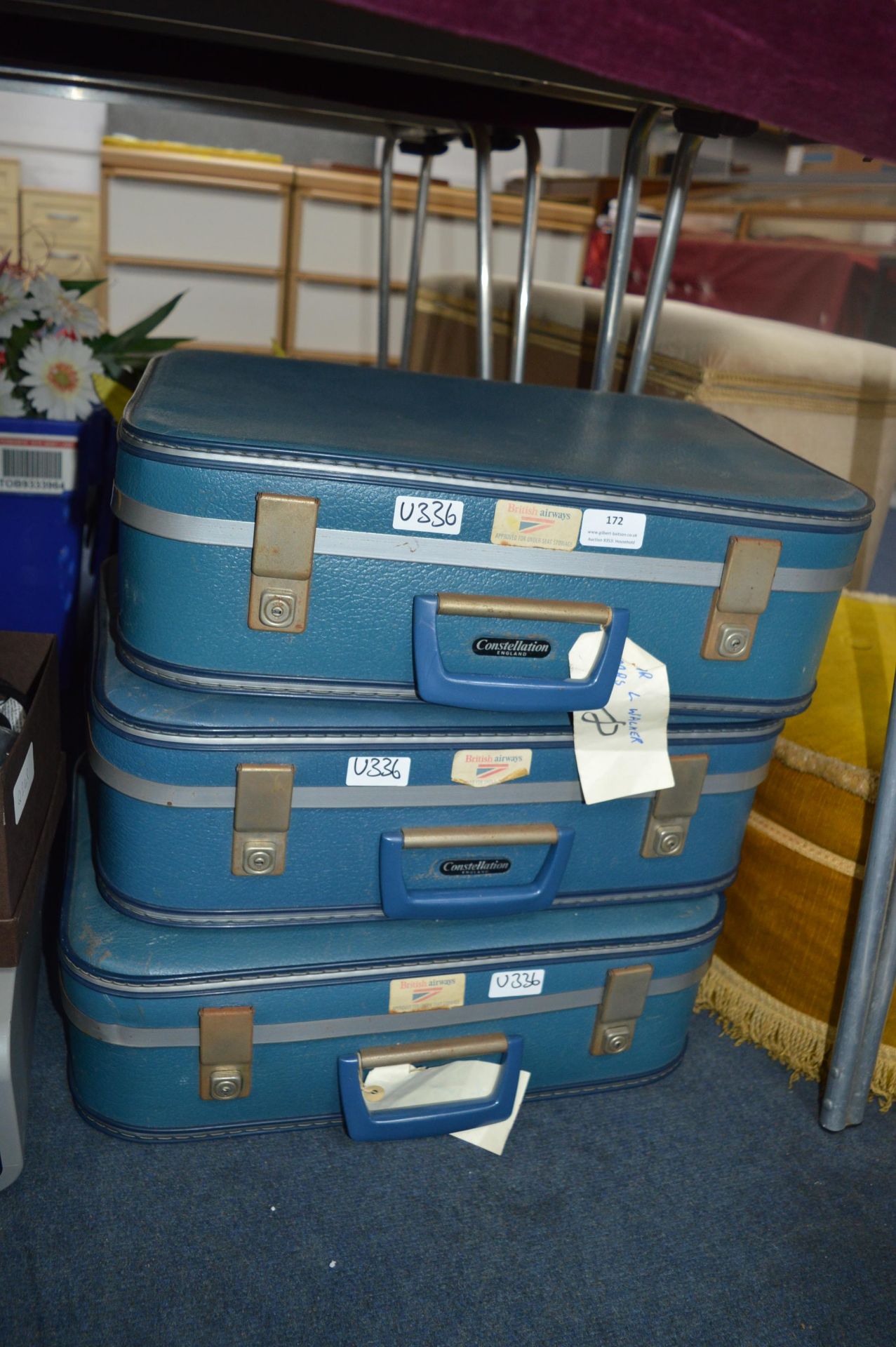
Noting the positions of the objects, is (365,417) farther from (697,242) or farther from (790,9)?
(697,242)

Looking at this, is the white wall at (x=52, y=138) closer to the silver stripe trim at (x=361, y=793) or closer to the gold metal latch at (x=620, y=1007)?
the silver stripe trim at (x=361, y=793)

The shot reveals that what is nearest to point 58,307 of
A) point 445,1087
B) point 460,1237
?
point 445,1087

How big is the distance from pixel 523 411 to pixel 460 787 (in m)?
0.37

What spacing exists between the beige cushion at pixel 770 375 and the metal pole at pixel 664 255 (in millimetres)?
113

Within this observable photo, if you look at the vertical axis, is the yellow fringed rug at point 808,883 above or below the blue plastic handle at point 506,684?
below

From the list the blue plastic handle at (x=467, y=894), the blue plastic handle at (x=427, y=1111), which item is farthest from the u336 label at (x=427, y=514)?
the blue plastic handle at (x=427, y=1111)

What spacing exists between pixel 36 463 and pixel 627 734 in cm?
77

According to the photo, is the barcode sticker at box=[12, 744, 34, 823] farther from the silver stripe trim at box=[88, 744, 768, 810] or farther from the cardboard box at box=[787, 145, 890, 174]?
the cardboard box at box=[787, 145, 890, 174]

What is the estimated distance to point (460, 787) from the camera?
2.67 feet

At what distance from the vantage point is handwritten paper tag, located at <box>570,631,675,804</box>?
0.80m

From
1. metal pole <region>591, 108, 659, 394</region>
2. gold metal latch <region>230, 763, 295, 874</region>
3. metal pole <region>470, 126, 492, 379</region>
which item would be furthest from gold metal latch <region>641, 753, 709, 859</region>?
metal pole <region>470, 126, 492, 379</region>

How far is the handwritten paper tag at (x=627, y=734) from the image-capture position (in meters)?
0.80

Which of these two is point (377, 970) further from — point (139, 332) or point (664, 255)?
point (139, 332)

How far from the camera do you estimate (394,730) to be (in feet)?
2.54
